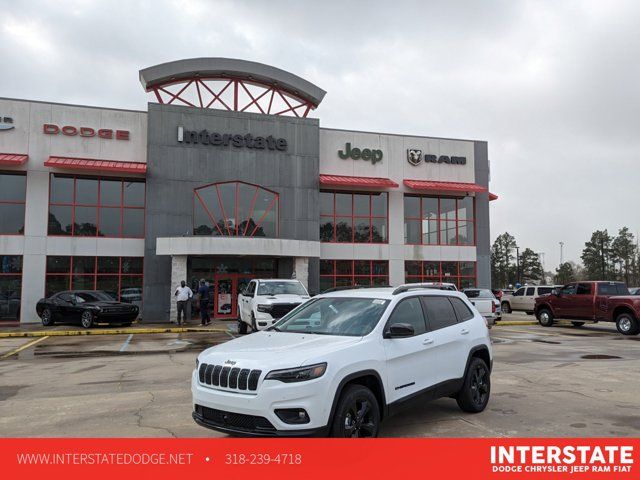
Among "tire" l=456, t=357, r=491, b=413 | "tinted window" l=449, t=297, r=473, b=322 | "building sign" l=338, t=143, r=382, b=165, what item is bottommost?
"tire" l=456, t=357, r=491, b=413

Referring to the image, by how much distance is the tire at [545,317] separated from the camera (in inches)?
858

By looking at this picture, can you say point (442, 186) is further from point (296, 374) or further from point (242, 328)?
point (296, 374)

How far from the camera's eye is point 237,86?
88.6 feet

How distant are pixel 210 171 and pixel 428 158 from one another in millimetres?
11771

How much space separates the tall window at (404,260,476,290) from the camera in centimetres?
2783

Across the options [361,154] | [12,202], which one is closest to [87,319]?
[12,202]

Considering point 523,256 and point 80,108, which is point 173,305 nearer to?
point 80,108

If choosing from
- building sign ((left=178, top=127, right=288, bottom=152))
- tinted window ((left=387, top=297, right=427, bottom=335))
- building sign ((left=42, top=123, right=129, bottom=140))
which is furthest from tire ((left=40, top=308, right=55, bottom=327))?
tinted window ((left=387, top=297, right=427, bottom=335))

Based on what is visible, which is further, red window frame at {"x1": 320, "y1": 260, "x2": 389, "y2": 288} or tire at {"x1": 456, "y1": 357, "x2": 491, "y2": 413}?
red window frame at {"x1": 320, "y1": 260, "x2": 389, "y2": 288}

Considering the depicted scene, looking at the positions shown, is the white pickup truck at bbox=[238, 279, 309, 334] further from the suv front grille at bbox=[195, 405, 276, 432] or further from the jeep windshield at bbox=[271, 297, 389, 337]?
the suv front grille at bbox=[195, 405, 276, 432]

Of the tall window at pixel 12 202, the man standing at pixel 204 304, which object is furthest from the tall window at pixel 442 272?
the tall window at pixel 12 202
